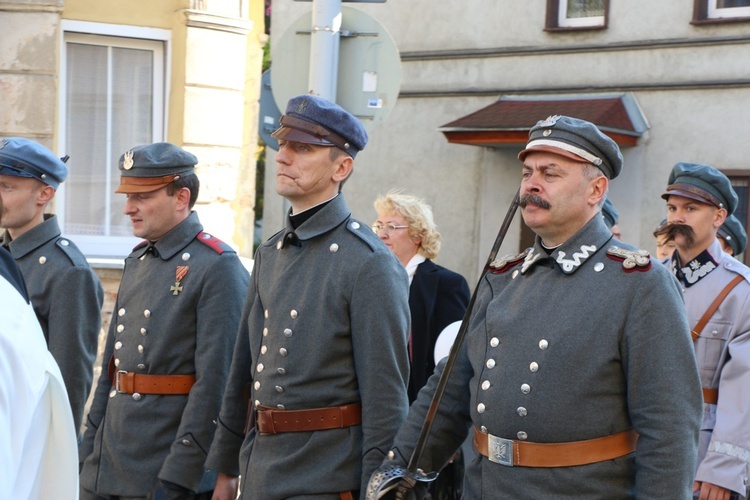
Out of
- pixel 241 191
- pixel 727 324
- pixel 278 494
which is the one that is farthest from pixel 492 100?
pixel 278 494

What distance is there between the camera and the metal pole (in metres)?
6.46

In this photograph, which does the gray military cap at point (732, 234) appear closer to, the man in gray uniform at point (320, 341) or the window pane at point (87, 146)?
the man in gray uniform at point (320, 341)

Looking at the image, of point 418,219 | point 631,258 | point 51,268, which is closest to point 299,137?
point 631,258

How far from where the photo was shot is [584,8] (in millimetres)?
17344

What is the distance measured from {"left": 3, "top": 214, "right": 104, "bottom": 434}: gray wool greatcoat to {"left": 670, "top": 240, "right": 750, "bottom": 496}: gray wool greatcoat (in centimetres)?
266

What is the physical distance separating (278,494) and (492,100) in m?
14.5

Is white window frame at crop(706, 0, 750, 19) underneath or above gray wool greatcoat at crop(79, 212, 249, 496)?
above

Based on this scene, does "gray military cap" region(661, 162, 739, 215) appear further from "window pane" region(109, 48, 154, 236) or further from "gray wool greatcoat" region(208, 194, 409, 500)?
"window pane" region(109, 48, 154, 236)

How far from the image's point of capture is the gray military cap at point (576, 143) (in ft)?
12.8

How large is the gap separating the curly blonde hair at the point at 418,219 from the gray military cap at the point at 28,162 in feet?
6.51

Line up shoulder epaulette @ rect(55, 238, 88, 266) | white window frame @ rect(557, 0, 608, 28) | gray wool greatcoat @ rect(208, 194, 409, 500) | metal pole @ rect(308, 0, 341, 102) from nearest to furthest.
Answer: gray wool greatcoat @ rect(208, 194, 409, 500)
shoulder epaulette @ rect(55, 238, 88, 266)
metal pole @ rect(308, 0, 341, 102)
white window frame @ rect(557, 0, 608, 28)

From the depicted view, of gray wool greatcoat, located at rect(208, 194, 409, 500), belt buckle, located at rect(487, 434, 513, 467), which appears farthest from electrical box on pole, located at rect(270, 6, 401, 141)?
belt buckle, located at rect(487, 434, 513, 467)

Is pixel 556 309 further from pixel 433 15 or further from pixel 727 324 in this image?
pixel 433 15

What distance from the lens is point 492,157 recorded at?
1852 centimetres
